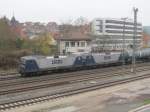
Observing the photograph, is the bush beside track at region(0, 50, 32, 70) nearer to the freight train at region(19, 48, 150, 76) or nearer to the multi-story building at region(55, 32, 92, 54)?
the freight train at region(19, 48, 150, 76)

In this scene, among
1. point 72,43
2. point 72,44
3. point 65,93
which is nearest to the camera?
point 65,93

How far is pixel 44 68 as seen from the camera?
3638 cm

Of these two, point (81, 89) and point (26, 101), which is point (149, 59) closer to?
point (81, 89)

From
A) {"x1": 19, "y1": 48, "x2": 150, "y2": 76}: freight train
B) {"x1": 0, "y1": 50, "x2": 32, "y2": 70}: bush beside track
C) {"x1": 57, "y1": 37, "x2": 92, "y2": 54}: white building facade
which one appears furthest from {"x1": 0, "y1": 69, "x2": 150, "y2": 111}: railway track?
{"x1": 57, "y1": 37, "x2": 92, "y2": 54}: white building facade

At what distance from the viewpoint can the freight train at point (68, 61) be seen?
34969 millimetres

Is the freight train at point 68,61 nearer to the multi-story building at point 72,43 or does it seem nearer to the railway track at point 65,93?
the railway track at point 65,93

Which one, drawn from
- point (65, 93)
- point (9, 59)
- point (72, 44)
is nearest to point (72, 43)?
point (72, 44)

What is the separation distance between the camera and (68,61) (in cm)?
3956

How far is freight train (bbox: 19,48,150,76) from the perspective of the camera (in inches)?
1377

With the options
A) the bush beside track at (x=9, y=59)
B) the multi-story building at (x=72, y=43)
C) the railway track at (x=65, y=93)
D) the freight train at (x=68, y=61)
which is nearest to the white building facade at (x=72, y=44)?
the multi-story building at (x=72, y=43)

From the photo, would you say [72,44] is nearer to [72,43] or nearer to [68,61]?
[72,43]

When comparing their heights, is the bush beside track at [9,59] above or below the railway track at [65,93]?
above

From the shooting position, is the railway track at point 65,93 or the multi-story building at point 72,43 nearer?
the railway track at point 65,93

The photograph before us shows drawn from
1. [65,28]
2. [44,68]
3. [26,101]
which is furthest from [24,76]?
[65,28]
